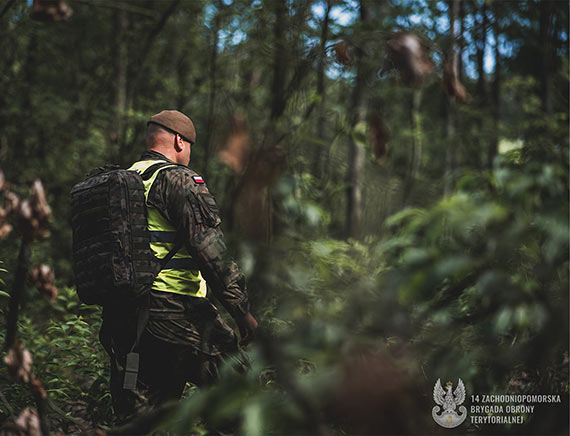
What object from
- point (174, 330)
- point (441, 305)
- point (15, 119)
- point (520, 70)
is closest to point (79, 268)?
point (174, 330)

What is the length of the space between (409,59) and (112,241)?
2017mm

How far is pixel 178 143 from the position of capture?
3.29m

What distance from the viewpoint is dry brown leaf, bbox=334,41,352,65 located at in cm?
180

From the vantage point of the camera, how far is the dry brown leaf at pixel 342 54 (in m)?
1.80

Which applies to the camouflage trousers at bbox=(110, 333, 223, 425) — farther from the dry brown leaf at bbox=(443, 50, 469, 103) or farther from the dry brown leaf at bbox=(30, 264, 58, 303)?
the dry brown leaf at bbox=(443, 50, 469, 103)

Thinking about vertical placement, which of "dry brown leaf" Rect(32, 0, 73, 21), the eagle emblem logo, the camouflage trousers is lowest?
the camouflage trousers

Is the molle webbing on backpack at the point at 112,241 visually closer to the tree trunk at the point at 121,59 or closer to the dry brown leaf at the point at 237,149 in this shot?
the dry brown leaf at the point at 237,149

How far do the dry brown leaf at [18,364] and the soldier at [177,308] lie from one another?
1.45 meters

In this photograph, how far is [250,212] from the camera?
1093 mm

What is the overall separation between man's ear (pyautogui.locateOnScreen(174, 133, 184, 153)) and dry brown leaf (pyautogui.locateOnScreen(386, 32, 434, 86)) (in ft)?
6.77

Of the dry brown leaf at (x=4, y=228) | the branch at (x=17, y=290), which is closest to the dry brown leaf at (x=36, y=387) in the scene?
the branch at (x=17, y=290)

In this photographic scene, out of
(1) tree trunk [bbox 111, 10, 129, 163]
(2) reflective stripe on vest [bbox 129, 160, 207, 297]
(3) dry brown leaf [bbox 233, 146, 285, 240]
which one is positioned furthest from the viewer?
(1) tree trunk [bbox 111, 10, 129, 163]

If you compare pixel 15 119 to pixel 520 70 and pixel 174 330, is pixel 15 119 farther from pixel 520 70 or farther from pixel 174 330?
pixel 520 70

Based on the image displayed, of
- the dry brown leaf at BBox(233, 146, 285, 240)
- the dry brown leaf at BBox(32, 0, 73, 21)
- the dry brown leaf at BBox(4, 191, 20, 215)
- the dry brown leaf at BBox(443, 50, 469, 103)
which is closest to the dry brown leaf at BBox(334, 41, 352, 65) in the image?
the dry brown leaf at BBox(443, 50, 469, 103)
